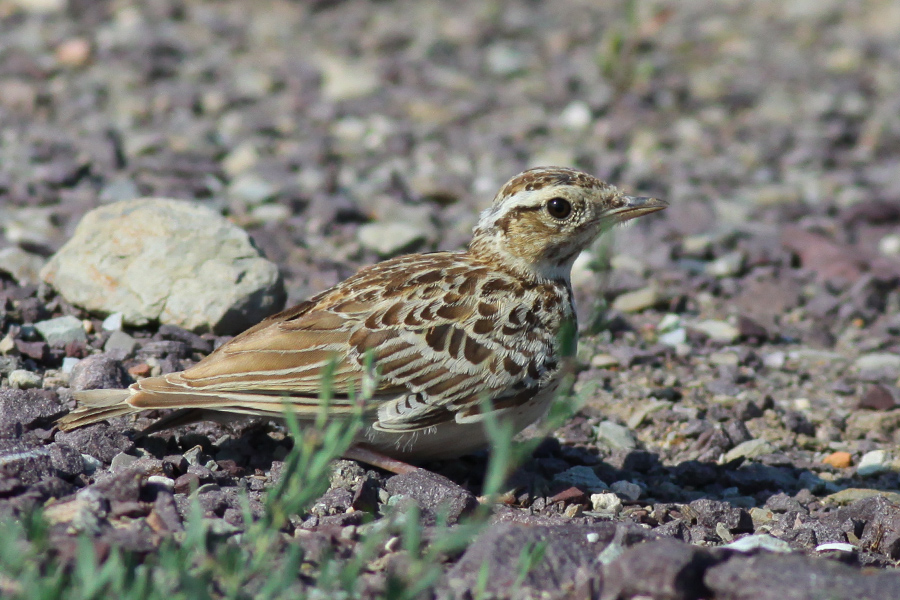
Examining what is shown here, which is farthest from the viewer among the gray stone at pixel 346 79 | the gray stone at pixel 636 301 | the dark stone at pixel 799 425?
the gray stone at pixel 346 79

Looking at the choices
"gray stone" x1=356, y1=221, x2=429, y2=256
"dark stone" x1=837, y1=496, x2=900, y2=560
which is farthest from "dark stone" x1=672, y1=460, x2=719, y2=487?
"gray stone" x1=356, y1=221, x2=429, y2=256

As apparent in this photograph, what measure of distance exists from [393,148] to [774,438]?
5807mm

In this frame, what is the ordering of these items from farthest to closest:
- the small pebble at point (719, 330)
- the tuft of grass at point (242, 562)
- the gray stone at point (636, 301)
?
1. the gray stone at point (636, 301)
2. the small pebble at point (719, 330)
3. the tuft of grass at point (242, 562)

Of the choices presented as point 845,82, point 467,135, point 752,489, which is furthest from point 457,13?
point 752,489

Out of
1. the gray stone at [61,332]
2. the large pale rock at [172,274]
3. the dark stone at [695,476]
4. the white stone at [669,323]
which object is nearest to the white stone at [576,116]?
the white stone at [669,323]

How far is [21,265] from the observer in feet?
25.7

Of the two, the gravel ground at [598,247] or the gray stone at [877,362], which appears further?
the gray stone at [877,362]

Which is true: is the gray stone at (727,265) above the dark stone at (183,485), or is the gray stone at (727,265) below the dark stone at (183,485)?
above

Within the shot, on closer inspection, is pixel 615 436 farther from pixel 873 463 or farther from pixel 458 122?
pixel 458 122

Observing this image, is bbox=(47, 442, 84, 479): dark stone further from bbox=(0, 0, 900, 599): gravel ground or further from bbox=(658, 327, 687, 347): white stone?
bbox=(658, 327, 687, 347): white stone

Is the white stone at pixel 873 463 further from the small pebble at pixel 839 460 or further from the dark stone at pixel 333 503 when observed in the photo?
the dark stone at pixel 333 503

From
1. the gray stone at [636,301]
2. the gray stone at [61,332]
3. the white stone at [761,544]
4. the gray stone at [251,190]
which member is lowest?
the white stone at [761,544]

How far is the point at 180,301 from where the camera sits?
23.5ft

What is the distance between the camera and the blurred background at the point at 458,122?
9828mm
